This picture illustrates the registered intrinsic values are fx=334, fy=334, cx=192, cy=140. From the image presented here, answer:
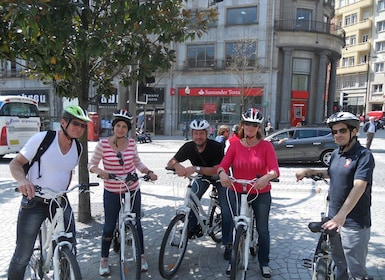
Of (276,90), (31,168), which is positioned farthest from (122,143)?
(276,90)

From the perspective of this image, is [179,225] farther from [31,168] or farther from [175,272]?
[31,168]

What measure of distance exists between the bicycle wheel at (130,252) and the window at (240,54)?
82.4 ft

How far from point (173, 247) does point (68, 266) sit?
139 cm

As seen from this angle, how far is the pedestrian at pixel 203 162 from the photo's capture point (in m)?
3.99

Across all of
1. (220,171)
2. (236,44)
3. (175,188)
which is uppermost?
(236,44)

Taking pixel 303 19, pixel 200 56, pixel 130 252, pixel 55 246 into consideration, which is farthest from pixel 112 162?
pixel 303 19

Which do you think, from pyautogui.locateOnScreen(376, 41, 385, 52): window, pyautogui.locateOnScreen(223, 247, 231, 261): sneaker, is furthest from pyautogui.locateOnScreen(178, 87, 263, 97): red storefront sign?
pyautogui.locateOnScreen(376, 41, 385, 52): window

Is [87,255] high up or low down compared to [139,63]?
down

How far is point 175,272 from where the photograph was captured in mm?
3756

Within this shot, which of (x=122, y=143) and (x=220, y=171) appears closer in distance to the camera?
(x=220, y=171)

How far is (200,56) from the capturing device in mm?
30141

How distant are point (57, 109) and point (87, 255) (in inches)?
1261

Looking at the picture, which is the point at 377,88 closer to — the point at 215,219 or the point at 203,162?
the point at 215,219

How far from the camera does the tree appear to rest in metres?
3.50
